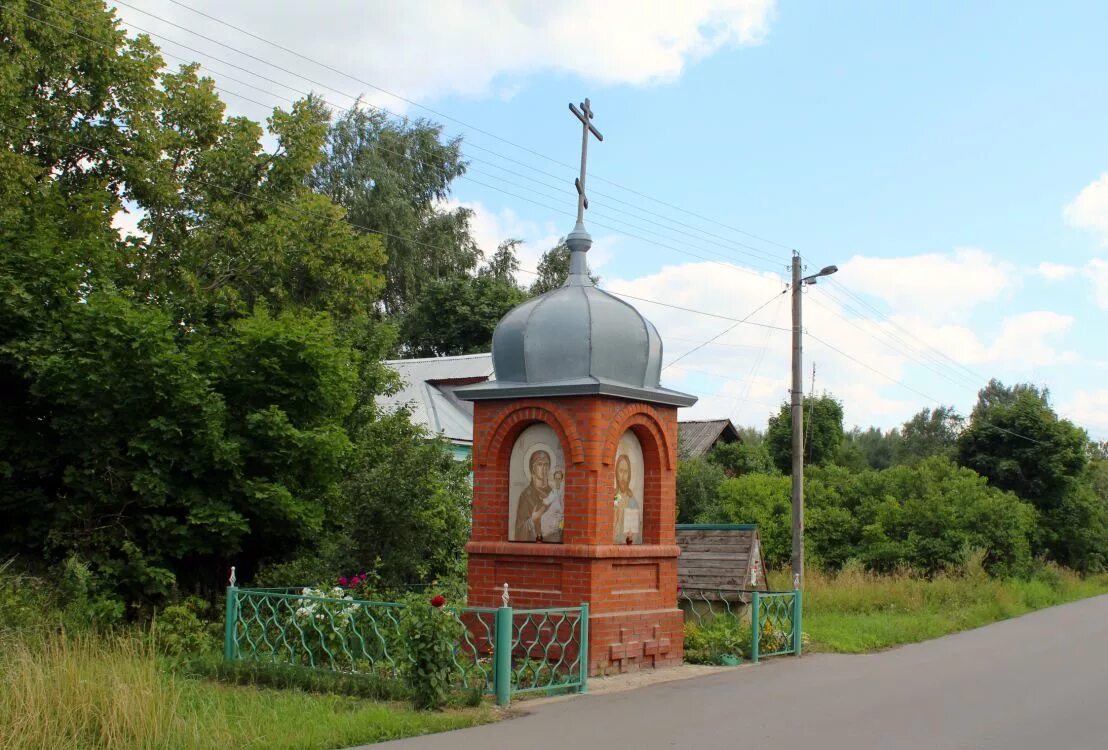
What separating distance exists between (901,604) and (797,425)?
4.11m

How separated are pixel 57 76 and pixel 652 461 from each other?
11.4 metres

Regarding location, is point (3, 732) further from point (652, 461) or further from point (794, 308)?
point (794, 308)

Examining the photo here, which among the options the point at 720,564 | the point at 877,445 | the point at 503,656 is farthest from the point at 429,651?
the point at 877,445

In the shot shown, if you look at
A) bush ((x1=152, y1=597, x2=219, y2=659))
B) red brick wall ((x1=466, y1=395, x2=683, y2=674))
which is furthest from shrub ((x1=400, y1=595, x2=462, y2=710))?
bush ((x1=152, y1=597, x2=219, y2=659))

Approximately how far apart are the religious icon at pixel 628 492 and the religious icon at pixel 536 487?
0.66m

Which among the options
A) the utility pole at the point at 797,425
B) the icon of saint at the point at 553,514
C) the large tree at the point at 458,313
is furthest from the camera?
the large tree at the point at 458,313

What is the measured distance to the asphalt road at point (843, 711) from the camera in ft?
27.3

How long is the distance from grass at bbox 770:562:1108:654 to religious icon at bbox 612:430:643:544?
4.54 m

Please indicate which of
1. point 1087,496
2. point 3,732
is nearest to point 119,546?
point 3,732

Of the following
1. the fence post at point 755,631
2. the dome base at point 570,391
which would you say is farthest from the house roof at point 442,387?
A: the dome base at point 570,391

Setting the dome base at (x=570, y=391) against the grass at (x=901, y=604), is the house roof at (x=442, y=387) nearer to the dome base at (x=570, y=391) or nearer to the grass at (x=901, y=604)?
the grass at (x=901, y=604)

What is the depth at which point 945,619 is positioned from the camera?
65.5ft

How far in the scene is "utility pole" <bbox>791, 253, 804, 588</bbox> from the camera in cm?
2031

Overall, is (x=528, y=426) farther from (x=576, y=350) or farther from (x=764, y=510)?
(x=764, y=510)
